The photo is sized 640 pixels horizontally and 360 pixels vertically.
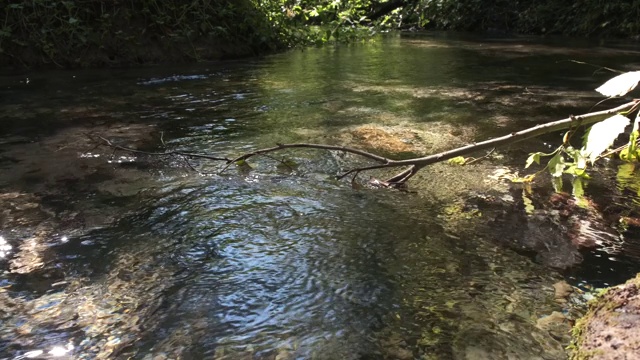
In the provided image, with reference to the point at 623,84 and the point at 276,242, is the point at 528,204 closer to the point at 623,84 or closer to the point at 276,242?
the point at 623,84

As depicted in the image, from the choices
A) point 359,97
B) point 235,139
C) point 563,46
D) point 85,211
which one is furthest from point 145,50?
point 563,46

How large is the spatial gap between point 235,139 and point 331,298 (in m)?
1.95

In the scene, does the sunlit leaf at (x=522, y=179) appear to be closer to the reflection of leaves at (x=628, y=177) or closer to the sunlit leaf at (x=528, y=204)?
the sunlit leaf at (x=528, y=204)

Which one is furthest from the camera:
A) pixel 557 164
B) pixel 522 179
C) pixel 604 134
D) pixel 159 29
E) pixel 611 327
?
pixel 159 29

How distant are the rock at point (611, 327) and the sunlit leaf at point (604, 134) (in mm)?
382

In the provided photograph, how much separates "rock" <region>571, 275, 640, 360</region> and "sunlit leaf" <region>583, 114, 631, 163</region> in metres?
0.38

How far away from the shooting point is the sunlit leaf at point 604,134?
56.5 inches

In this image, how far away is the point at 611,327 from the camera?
1.23 meters

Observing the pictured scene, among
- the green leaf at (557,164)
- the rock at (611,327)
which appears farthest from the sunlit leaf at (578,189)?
the rock at (611,327)

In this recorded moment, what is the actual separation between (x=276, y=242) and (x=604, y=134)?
117 centimetres

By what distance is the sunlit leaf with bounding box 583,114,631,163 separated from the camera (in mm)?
1436

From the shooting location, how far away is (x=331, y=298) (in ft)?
5.13

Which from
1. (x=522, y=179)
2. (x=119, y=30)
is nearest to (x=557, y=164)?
(x=522, y=179)

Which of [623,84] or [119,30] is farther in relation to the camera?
[119,30]
